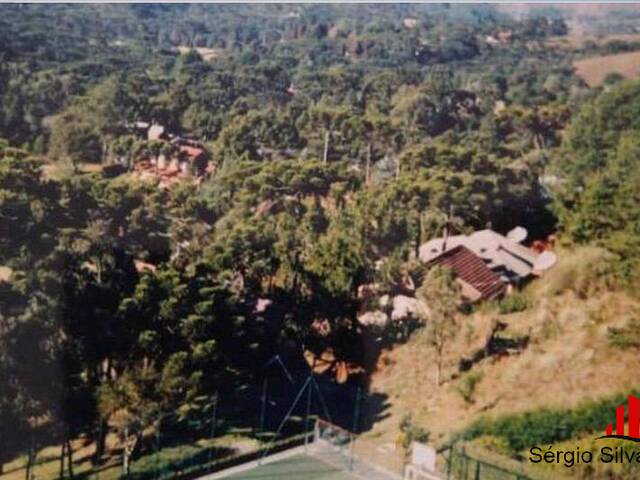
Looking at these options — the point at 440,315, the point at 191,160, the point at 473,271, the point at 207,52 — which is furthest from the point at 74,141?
the point at 207,52

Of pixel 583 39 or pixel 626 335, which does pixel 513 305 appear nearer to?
pixel 626 335

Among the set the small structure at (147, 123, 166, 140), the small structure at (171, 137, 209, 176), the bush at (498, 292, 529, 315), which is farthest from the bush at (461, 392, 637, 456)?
the small structure at (147, 123, 166, 140)

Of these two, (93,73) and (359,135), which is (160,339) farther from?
(93,73)

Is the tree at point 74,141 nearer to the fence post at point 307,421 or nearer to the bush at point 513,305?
the bush at point 513,305

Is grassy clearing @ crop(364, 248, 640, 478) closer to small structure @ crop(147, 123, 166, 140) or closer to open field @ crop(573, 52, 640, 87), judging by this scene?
small structure @ crop(147, 123, 166, 140)

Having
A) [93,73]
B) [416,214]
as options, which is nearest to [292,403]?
[416,214]
